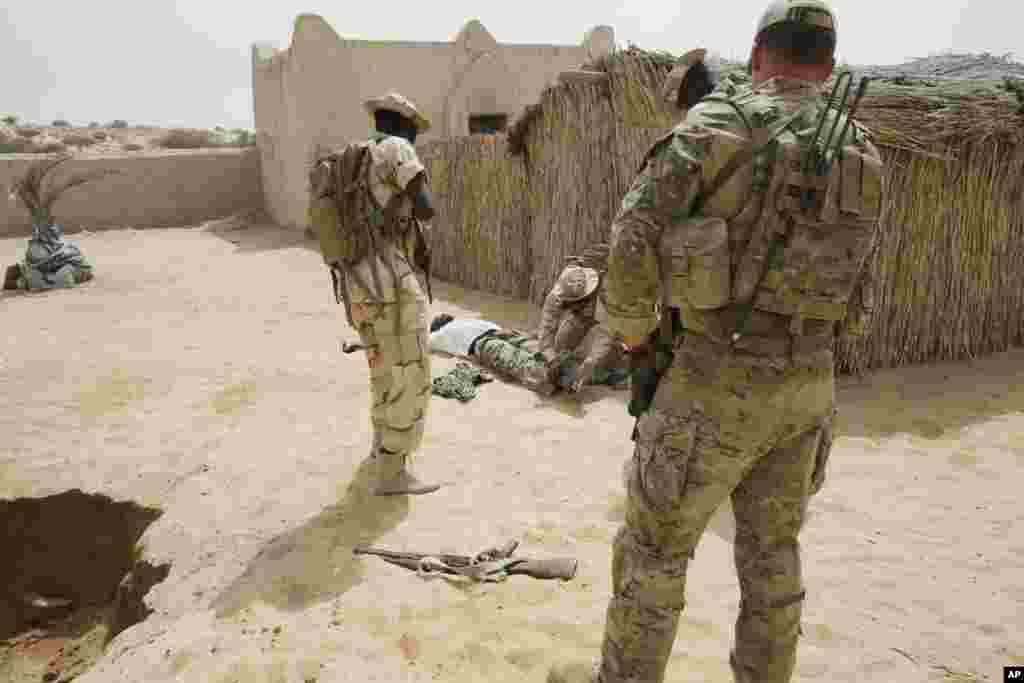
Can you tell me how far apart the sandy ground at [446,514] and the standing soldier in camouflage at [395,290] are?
51 cm

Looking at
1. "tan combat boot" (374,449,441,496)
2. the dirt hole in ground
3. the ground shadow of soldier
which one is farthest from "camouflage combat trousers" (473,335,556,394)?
the dirt hole in ground

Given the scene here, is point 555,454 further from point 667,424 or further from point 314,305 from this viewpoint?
point 314,305

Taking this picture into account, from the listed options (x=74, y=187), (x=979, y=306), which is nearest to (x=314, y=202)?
(x=979, y=306)

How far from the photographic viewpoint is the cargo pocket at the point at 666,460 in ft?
6.19

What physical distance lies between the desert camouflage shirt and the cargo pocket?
0.31 metres

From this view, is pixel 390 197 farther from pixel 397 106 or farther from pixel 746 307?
pixel 746 307

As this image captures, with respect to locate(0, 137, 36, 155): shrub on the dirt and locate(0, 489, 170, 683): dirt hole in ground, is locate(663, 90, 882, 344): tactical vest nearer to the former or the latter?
locate(0, 489, 170, 683): dirt hole in ground

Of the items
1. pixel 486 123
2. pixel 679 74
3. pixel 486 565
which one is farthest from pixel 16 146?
pixel 679 74

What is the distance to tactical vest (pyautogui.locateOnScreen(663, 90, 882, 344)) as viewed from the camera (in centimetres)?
175

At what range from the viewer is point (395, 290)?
3.46 m

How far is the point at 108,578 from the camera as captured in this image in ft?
12.7

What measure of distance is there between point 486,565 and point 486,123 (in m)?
12.9

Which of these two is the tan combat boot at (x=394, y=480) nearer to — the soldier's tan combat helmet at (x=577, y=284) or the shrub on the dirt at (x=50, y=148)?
the soldier's tan combat helmet at (x=577, y=284)

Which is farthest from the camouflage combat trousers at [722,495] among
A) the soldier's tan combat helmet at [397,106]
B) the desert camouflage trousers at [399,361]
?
the soldier's tan combat helmet at [397,106]
